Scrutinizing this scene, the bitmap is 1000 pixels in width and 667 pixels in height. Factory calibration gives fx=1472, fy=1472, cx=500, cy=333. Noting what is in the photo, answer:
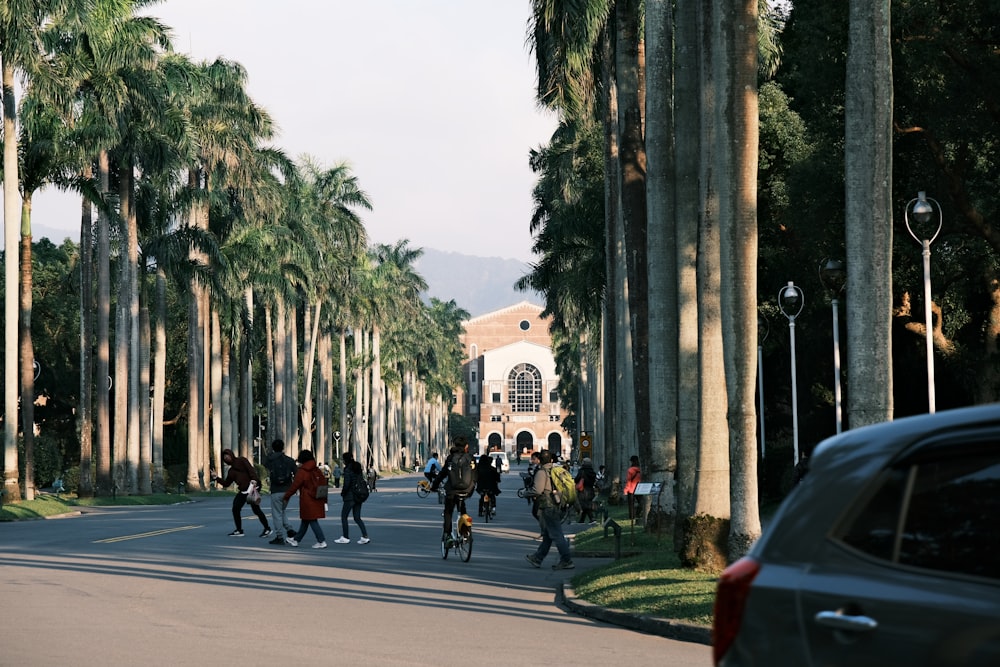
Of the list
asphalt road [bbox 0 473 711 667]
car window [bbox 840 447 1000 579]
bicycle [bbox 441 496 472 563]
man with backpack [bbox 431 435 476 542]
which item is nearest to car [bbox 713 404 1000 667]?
car window [bbox 840 447 1000 579]

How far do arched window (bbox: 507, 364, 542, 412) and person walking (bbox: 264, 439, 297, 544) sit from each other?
160 metres

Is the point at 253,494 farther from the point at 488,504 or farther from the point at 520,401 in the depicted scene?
the point at 520,401

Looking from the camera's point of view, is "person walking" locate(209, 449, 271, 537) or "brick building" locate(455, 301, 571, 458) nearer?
"person walking" locate(209, 449, 271, 537)

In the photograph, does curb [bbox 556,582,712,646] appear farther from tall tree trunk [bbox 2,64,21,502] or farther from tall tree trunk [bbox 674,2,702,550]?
tall tree trunk [bbox 2,64,21,502]

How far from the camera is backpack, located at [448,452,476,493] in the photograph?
74.9 ft

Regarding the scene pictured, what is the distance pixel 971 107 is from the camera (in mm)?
26094

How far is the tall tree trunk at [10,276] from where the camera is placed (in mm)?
38312

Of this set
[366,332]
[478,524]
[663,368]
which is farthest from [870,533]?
[366,332]

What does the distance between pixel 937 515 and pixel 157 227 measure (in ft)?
177

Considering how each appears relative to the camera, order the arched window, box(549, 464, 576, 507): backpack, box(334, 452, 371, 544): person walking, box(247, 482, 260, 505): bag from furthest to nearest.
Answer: the arched window < box(247, 482, 260, 505): bag < box(334, 452, 371, 544): person walking < box(549, 464, 576, 507): backpack

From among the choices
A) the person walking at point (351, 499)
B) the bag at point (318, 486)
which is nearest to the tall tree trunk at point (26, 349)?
the person walking at point (351, 499)

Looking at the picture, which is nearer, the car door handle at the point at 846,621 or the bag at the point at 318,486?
the car door handle at the point at 846,621

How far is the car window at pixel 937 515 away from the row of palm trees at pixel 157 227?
35.3 metres

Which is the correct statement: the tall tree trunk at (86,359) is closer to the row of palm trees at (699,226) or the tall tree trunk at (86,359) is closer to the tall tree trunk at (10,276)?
the tall tree trunk at (10,276)
